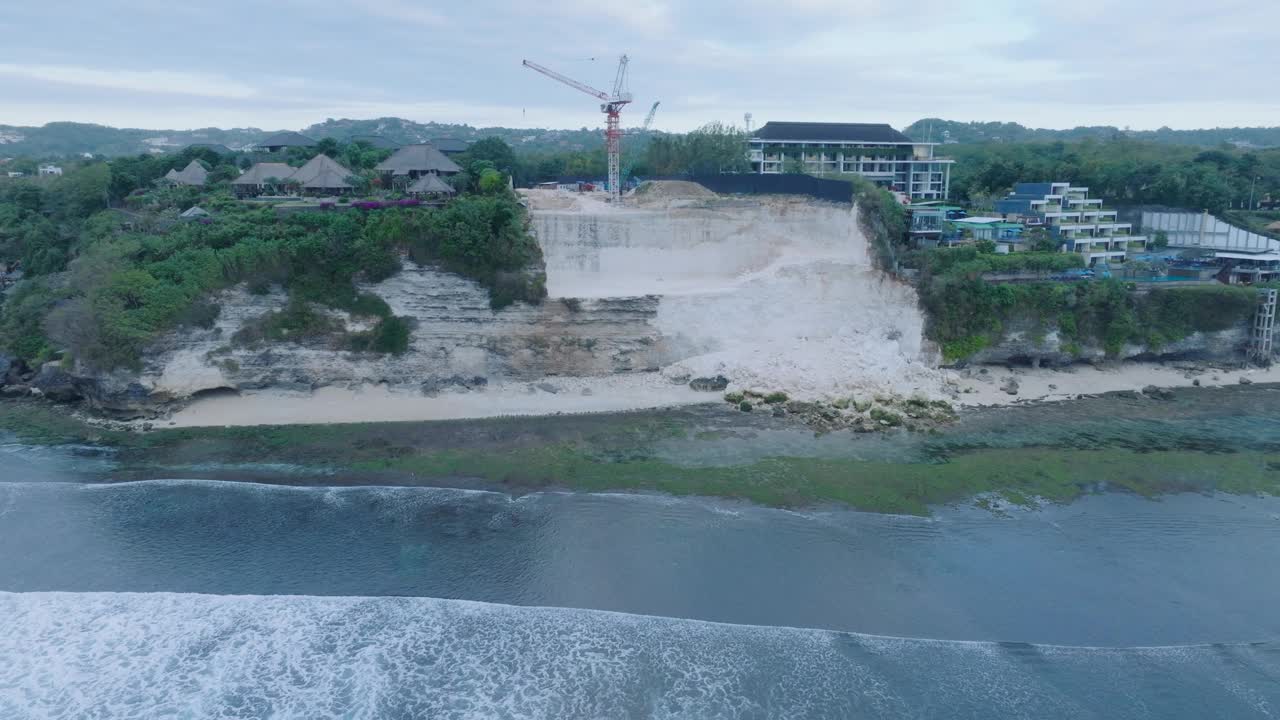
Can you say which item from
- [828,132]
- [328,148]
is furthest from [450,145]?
[828,132]

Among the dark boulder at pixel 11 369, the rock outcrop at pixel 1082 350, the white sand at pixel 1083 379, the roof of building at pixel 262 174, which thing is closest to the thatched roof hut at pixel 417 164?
the roof of building at pixel 262 174

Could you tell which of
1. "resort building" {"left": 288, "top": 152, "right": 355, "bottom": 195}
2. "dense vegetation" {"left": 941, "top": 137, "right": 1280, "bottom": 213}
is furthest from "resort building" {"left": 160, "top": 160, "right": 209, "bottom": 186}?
"dense vegetation" {"left": 941, "top": 137, "right": 1280, "bottom": 213}

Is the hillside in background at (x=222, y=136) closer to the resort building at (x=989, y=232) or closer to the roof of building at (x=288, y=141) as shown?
the roof of building at (x=288, y=141)

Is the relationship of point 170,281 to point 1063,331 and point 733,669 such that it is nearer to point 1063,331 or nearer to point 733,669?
point 733,669

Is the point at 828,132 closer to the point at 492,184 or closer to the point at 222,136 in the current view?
the point at 492,184

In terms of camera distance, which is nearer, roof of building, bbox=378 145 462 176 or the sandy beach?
the sandy beach

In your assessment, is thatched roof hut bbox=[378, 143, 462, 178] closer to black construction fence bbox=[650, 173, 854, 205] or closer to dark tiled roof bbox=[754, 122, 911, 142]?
black construction fence bbox=[650, 173, 854, 205]
